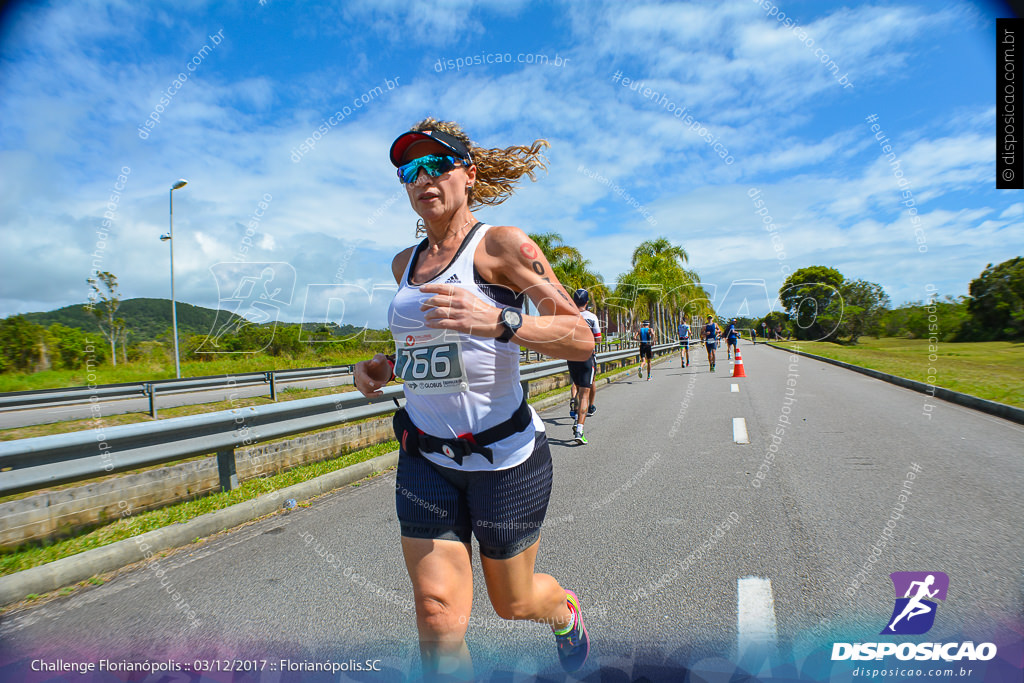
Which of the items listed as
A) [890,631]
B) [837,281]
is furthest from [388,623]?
[837,281]

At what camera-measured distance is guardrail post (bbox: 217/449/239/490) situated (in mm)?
4875

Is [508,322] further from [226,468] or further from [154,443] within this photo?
[226,468]

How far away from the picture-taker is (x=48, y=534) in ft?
11.8

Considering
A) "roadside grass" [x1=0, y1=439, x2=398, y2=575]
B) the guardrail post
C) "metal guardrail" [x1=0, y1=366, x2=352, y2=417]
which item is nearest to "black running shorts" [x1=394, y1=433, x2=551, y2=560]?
"roadside grass" [x1=0, y1=439, x2=398, y2=575]

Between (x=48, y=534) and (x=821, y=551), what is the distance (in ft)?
17.0

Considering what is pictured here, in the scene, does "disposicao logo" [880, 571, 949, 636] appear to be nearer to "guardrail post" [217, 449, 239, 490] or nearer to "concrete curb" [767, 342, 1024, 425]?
"guardrail post" [217, 449, 239, 490]

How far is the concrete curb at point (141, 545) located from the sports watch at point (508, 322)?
3299 millimetres

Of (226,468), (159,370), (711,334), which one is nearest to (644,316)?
(711,334)

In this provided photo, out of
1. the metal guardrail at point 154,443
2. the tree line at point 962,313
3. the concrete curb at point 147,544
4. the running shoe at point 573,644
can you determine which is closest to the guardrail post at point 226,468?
the metal guardrail at point 154,443

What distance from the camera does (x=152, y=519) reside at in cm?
407

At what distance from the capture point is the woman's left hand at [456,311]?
1.63 metres

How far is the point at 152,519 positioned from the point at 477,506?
3.54 metres

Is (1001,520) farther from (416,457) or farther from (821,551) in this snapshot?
(416,457)

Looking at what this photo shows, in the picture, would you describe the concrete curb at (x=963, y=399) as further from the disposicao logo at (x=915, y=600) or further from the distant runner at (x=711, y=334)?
the disposicao logo at (x=915, y=600)
